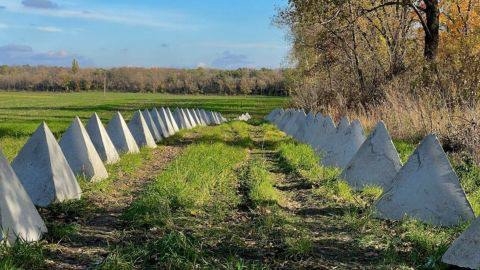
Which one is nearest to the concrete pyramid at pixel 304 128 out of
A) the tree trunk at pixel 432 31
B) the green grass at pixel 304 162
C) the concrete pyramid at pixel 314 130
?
the concrete pyramid at pixel 314 130

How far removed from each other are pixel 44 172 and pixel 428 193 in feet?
15.2

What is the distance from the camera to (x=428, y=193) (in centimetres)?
648

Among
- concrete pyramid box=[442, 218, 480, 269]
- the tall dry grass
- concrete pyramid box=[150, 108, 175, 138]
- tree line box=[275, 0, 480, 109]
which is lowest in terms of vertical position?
concrete pyramid box=[150, 108, 175, 138]

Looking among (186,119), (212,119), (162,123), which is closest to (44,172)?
(162,123)

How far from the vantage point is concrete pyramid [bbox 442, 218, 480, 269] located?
453 centimetres

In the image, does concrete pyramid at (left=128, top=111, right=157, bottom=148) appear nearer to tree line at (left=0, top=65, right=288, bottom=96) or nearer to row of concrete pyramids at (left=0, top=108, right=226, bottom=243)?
row of concrete pyramids at (left=0, top=108, right=226, bottom=243)

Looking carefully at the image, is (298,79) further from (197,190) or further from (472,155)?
(197,190)

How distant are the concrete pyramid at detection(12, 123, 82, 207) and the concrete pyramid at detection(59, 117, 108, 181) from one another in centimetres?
131

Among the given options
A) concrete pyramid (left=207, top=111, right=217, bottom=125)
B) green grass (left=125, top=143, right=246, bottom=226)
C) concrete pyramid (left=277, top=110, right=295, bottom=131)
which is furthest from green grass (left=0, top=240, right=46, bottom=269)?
concrete pyramid (left=207, top=111, right=217, bottom=125)

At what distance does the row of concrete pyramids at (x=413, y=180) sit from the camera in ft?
15.4

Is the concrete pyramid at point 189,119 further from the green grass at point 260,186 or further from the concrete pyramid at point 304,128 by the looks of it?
the green grass at point 260,186

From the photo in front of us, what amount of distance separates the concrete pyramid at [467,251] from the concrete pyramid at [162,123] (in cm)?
1403

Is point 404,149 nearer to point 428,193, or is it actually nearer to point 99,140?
point 428,193

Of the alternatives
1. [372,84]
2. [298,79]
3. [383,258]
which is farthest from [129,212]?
[298,79]
